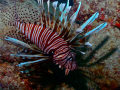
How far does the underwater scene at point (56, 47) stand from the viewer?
7.10ft

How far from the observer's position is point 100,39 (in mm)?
3777

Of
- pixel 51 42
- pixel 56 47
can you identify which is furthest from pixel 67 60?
pixel 51 42

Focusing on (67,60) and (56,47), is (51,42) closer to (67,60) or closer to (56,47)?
(56,47)

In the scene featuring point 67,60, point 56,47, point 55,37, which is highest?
point 55,37

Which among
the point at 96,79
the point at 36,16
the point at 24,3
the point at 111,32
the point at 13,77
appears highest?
the point at 24,3

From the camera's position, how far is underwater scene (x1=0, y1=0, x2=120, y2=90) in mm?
2164

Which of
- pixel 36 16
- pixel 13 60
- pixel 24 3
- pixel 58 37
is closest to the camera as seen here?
pixel 58 37

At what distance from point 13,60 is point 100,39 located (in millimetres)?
3015

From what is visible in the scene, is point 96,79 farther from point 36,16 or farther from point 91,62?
point 36,16

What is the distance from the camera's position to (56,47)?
232 centimetres

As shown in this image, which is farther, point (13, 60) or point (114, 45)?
point (114, 45)

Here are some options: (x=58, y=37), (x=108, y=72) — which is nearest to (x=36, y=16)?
(x=58, y=37)

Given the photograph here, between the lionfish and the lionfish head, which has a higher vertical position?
the lionfish

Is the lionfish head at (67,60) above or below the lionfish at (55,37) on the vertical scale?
below
